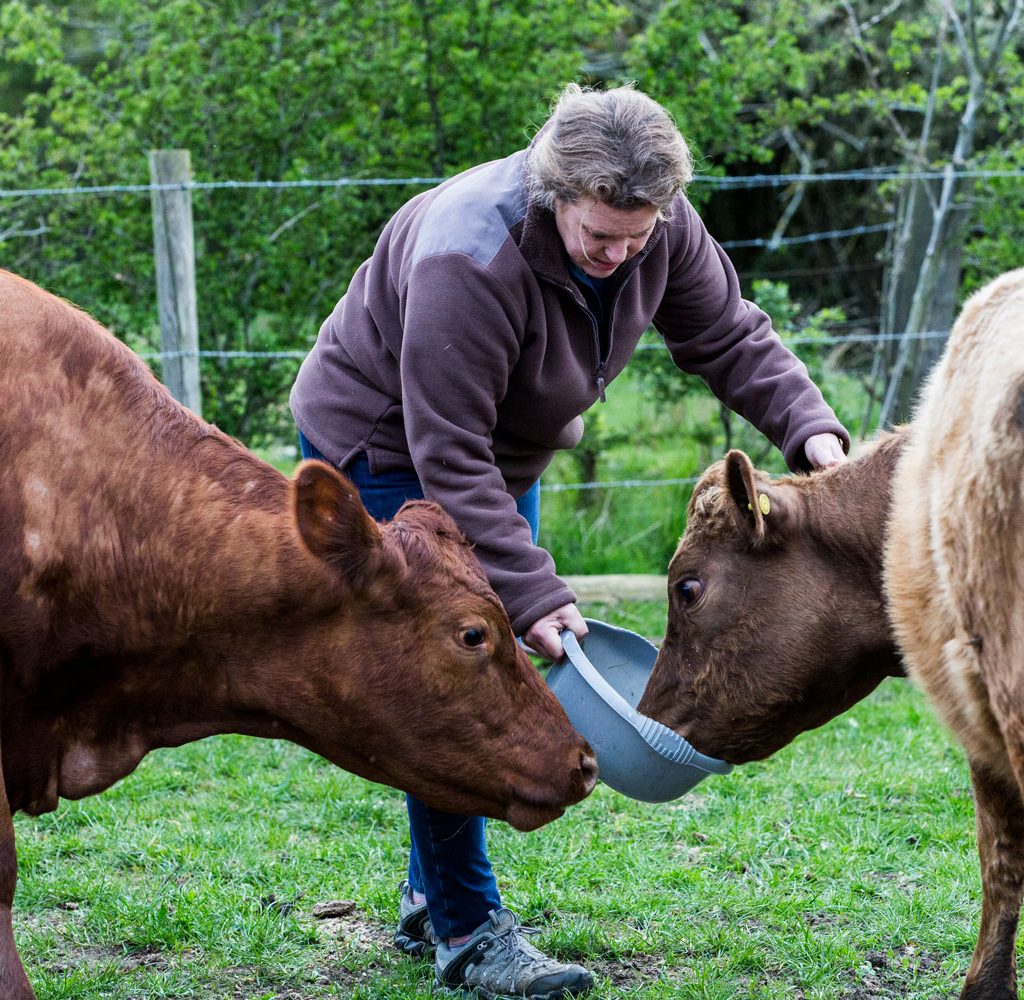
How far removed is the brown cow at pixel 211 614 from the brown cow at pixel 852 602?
0.61 meters

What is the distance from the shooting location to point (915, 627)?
336cm

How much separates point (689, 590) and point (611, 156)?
135 cm

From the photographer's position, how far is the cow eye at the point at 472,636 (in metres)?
3.48

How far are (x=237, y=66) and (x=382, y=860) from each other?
16.5 feet

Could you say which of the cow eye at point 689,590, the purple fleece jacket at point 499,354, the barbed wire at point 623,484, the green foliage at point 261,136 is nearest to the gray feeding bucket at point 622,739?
the purple fleece jacket at point 499,354

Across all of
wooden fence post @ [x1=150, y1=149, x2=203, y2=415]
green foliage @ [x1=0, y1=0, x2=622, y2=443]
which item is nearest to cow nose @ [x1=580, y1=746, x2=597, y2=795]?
wooden fence post @ [x1=150, y1=149, x2=203, y2=415]

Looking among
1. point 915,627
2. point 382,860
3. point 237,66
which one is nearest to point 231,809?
point 382,860

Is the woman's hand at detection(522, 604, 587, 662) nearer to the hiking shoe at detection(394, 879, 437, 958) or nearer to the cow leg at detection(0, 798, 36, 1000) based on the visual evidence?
the hiking shoe at detection(394, 879, 437, 958)

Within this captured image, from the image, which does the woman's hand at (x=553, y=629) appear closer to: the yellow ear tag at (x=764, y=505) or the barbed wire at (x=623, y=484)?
the yellow ear tag at (x=764, y=505)

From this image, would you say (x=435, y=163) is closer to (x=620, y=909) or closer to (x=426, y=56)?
(x=426, y=56)

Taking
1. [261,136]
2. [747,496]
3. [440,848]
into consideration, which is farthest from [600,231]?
[261,136]

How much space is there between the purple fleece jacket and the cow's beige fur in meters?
0.80

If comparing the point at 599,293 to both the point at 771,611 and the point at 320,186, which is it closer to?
the point at 771,611

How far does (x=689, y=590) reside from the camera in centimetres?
406
